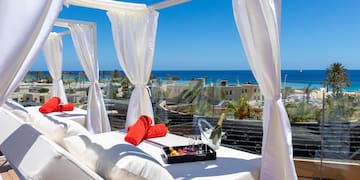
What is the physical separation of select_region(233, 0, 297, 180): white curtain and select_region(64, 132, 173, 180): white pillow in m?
0.90

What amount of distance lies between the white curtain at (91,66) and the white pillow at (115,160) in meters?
2.57

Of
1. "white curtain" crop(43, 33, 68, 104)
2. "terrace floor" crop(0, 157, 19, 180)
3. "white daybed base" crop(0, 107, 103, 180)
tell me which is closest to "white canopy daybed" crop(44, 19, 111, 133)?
"terrace floor" crop(0, 157, 19, 180)

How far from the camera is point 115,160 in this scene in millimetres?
1545

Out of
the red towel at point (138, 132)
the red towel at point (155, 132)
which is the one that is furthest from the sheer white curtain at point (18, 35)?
the red towel at point (155, 132)

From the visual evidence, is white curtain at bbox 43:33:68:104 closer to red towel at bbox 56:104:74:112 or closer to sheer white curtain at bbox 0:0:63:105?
red towel at bbox 56:104:74:112

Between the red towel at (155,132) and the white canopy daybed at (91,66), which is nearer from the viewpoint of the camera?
the red towel at (155,132)

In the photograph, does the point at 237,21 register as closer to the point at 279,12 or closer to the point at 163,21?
the point at 279,12

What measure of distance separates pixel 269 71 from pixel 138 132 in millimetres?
1445

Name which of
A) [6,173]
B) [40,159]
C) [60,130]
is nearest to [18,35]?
[40,159]

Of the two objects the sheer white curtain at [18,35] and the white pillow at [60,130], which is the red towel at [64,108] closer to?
the white pillow at [60,130]

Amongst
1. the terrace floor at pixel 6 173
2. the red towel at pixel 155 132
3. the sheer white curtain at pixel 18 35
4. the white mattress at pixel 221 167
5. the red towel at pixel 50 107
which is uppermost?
the sheer white curtain at pixel 18 35

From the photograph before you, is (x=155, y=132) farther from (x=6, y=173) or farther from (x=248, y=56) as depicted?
(x=6, y=173)

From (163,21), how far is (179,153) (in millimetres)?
26263

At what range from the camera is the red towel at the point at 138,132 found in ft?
9.11
